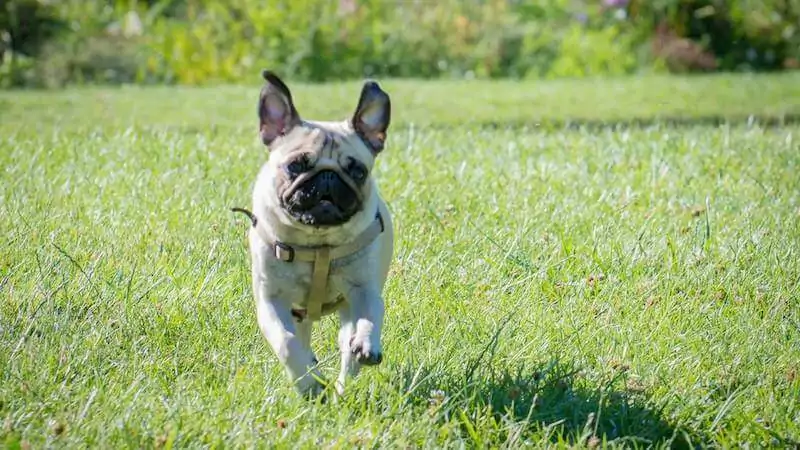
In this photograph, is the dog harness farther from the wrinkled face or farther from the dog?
the wrinkled face

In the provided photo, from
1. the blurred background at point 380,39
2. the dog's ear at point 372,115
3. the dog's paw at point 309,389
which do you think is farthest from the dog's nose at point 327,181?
the blurred background at point 380,39

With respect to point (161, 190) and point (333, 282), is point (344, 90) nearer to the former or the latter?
point (161, 190)

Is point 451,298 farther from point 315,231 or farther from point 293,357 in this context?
point 293,357

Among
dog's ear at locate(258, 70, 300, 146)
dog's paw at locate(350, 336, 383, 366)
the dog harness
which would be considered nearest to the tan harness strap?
the dog harness

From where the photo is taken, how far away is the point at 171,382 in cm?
439

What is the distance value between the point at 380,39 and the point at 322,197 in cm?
1294

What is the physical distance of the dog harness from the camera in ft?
14.4

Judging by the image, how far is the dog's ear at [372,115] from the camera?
4.58 meters

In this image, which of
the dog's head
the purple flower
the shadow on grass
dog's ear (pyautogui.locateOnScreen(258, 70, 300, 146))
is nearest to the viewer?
the shadow on grass

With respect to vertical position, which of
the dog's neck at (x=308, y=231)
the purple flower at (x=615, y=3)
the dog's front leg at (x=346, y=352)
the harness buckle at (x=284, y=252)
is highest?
the dog's neck at (x=308, y=231)

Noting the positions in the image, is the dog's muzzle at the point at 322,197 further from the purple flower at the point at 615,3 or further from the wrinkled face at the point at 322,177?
the purple flower at the point at 615,3

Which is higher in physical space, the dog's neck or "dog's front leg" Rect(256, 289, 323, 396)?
the dog's neck

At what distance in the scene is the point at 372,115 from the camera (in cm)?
462

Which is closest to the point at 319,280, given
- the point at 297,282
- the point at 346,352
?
the point at 297,282
